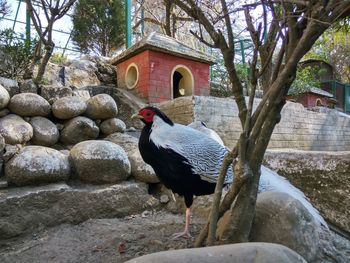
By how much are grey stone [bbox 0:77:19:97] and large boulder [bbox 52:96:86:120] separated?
0.52 meters

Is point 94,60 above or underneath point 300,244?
above

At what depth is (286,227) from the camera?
5.39ft

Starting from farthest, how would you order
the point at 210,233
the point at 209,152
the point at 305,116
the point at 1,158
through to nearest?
the point at 305,116 < the point at 1,158 < the point at 209,152 < the point at 210,233

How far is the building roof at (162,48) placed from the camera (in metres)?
6.81

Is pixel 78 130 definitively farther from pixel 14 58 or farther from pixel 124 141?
pixel 14 58

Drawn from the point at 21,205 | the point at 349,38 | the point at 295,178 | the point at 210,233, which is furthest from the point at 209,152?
the point at 349,38

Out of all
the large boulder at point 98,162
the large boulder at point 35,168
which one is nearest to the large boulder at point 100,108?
the large boulder at point 98,162

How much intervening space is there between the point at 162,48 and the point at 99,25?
426 cm

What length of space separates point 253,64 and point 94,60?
7.98 meters

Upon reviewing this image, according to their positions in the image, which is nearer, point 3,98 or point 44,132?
point 3,98

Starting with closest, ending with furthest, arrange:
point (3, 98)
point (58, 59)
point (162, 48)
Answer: point (3, 98) → point (162, 48) → point (58, 59)

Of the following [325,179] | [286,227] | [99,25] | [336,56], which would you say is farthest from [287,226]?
[336,56]

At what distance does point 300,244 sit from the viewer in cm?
163

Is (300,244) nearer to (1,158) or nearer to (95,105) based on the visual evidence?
(1,158)
